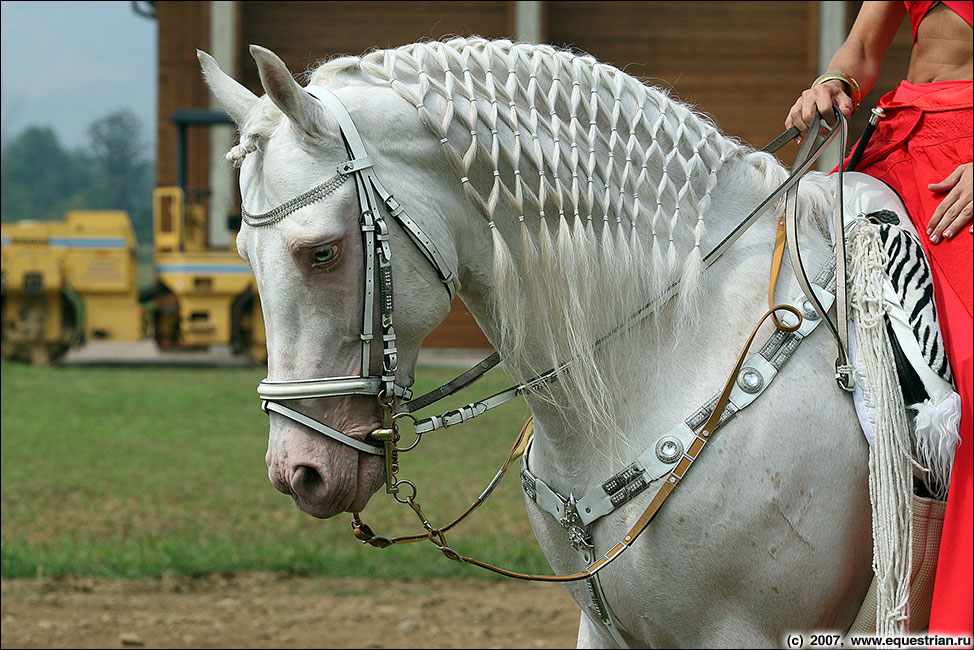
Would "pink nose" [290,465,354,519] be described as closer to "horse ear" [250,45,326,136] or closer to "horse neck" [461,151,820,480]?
"horse neck" [461,151,820,480]

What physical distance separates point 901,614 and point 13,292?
12.4 meters

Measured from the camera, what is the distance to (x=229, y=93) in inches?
76.4

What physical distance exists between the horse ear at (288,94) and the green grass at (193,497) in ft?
11.8

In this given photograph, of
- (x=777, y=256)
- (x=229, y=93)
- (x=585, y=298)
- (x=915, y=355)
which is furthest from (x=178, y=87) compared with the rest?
(x=915, y=355)

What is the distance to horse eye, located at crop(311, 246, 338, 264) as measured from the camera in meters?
1.73

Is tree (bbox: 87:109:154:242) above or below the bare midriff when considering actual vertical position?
above

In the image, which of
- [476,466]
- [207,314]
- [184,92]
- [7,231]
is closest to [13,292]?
[7,231]

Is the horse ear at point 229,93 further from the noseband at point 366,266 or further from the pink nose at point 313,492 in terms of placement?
the pink nose at point 313,492

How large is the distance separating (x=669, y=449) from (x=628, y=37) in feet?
36.0

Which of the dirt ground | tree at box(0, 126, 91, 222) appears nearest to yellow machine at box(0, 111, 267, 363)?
tree at box(0, 126, 91, 222)

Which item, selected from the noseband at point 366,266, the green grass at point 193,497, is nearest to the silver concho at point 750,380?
the noseband at point 366,266

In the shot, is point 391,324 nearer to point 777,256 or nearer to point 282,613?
point 777,256

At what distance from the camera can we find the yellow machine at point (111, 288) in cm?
1198

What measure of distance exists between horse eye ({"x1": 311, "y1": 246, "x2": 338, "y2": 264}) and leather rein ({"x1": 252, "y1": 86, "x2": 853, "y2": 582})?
6cm
